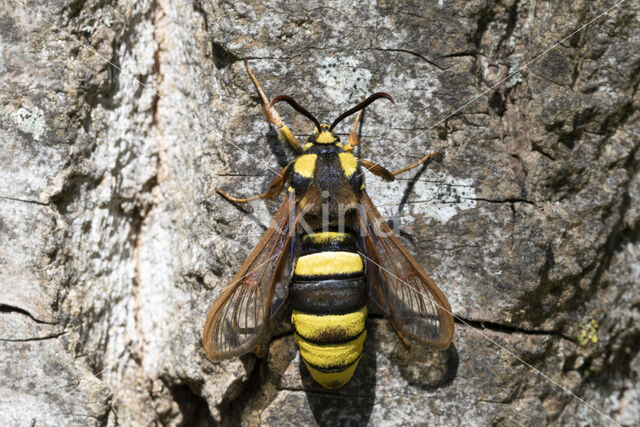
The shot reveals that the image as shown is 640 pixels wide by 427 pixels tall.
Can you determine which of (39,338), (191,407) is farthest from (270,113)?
(191,407)

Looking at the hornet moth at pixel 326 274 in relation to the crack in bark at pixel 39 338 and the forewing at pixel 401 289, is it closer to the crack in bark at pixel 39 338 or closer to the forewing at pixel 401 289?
the forewing at pixel 401 289

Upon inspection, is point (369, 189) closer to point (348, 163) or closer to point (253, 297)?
point (348, 163)

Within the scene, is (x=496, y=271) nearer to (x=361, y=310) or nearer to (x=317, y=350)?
(x=361, y=310)

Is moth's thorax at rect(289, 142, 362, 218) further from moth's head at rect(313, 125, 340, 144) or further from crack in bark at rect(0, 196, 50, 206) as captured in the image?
crack in bark at rect(0, 196, 50, 206)

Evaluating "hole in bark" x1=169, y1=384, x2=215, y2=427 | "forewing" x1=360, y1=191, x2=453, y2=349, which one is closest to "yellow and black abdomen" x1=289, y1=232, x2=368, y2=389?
"forewing" x1=360, y1=191, x2=453, y2=349

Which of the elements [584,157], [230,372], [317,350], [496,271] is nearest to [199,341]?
[230,372]

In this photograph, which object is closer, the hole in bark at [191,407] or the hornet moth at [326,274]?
the hornet moth at [326,274]

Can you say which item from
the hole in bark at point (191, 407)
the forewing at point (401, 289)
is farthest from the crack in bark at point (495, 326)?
the hole in bark at point (191, 407)
